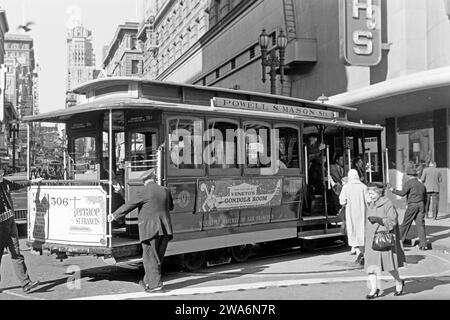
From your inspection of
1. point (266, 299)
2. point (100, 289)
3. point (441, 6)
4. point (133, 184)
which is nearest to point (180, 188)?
point (133, 184)

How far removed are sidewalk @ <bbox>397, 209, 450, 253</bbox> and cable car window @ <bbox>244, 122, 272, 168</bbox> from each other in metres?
4.72

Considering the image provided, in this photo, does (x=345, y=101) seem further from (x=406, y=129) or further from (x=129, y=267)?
(x=129, y=267)

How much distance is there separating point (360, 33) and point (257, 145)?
396 inches

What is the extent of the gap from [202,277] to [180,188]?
1.59 meters

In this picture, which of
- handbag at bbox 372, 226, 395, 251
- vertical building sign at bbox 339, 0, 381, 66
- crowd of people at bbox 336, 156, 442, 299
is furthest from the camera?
vertical building sign at bbox 339, 0, 381, 66

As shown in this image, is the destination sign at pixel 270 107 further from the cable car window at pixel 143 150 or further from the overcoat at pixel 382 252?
the overcoat at pixel 382 252

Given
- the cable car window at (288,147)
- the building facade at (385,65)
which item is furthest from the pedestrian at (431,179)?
the cable car window at (288,147)

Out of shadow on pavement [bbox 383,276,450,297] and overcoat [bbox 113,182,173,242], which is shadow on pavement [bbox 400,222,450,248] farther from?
overcoat [bbox 113,182,173,242]

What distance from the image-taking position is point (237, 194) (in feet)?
35.2

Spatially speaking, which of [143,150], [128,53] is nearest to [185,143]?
[143,150]

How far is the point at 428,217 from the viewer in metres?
18.2

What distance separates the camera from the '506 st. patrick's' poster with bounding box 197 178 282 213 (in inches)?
400

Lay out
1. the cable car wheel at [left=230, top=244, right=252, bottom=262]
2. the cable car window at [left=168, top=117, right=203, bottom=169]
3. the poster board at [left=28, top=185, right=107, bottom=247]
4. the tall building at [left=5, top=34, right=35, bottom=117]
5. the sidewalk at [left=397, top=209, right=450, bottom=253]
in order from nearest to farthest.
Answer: the poster board at [left=28, top=185, right=107, bottom=247] < the cable car window at [left=168, top=117, right=203, bottom=169] < the cable car wheel at [left=230, top=244, right=252, bottom=262] < the sidewalk at [left=397, top=209, right=450, bottom=253] < the tall building at [left=5, top=34, right=35, bottom=117]

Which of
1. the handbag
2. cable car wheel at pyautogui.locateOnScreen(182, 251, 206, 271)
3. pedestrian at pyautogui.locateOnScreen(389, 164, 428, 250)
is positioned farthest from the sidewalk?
cable car wheel at pyautogui.locateOnScreen(182, 251, 206, 271)
